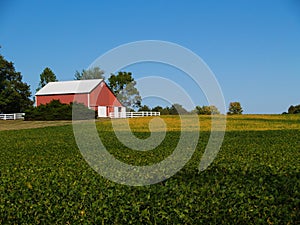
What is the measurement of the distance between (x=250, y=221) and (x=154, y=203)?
128cm

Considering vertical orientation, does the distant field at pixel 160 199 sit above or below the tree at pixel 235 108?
below

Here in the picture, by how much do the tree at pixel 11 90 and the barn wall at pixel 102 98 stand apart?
46.9ft

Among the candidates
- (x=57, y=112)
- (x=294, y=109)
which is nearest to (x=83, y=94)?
(x=57, y=112)

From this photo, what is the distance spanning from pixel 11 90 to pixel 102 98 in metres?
15.3

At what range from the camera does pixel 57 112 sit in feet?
146

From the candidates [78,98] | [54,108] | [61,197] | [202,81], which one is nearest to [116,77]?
[78,98]

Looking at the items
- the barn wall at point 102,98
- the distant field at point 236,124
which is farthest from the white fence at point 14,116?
the distant field at point 236,124

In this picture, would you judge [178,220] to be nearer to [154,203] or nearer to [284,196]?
[154,203]

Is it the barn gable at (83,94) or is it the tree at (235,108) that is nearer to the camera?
the barn gable at (83,94)

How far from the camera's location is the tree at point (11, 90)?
193 feet

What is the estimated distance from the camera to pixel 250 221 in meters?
4.86

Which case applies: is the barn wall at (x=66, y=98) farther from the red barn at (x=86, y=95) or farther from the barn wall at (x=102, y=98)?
the barn wall at (x=102, y=98)

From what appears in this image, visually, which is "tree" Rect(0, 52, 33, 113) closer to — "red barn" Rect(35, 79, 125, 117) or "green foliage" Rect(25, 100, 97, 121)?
"red barn" Rect(35, 79, 125, 117)

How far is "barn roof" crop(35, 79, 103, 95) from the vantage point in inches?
2121
